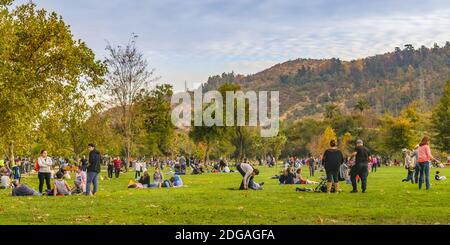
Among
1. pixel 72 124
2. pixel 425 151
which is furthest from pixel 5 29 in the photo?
pixel 72 124

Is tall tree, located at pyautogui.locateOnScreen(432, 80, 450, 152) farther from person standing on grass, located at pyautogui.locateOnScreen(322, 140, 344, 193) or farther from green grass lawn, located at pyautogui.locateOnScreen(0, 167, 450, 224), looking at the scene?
green grass lawn, located at pyautogui.locateOnScreen(0, 167, 450, 224)

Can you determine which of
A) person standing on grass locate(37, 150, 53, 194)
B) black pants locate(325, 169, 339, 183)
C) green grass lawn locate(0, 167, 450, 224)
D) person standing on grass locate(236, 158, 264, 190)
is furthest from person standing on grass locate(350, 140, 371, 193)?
person standing on grass locate(37, 150, 53, 194)

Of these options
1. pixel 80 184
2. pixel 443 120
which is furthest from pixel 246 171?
pixel 443 120

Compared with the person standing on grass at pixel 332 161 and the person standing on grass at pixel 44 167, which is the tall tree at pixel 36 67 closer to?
the person standing on grass at pixel 44 167

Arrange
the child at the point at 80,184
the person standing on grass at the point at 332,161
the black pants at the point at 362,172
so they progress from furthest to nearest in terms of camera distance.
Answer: the child at the point at 80,184, the black pants at the point at 362,172, the person standing on grass at the point at 332,161

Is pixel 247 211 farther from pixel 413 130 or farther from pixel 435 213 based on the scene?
pixel 413 130

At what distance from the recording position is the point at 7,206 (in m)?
17.3

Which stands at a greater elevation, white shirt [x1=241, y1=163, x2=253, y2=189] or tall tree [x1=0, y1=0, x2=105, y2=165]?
tall tree [x1=0, y1=0, x2=105, y2=165]

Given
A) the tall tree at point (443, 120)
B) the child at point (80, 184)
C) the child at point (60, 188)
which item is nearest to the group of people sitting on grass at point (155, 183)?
the child at point (80, 184)

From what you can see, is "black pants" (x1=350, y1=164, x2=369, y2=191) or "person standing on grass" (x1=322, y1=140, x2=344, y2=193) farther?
"black pants" (x1=350, y1=164, x2=369, y2=191)

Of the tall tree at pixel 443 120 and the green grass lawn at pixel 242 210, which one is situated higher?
the tall tree at pixel 443 120

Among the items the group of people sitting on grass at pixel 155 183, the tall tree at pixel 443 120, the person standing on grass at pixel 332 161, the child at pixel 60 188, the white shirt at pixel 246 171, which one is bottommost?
the group of people sitting on grass at pixel 155 183

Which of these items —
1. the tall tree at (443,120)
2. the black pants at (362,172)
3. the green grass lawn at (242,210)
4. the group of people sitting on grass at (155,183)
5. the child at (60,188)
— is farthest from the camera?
the tall tree at (443,120)

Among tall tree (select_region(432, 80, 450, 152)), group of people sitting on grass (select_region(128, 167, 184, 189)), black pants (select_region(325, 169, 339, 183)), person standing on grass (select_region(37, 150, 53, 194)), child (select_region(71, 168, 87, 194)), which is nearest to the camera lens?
black pants (select_region(325, 169, 339, 183))
